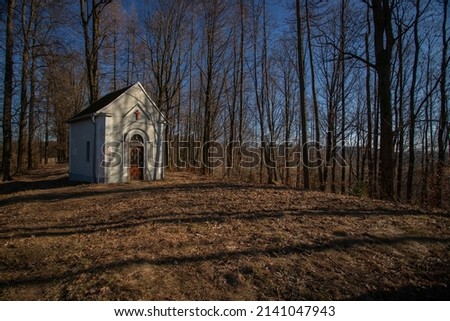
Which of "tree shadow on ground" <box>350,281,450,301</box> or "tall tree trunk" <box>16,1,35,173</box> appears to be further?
"tall tree trunk" <box>16,1,35,173</box>

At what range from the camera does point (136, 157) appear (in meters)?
16.2

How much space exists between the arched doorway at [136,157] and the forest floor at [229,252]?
785 centimetres

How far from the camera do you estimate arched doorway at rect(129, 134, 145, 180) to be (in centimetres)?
1603

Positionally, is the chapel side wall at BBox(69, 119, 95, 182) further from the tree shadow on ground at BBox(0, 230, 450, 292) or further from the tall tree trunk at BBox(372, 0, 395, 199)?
the tall tree trunk at BBox(372, 0, 395, 199)

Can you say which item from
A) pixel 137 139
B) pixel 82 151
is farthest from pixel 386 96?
pixel 82 151

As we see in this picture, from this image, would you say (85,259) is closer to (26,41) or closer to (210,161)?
(210,161)

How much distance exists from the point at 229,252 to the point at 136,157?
511 inches

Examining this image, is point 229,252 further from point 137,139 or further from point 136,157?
point 137,139

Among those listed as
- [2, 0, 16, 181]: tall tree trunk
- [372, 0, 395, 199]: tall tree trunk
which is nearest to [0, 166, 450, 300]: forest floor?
[372, 0, 395, 199]: tall tree trunk

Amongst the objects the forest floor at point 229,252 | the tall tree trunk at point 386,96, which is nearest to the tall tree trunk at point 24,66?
the forest floor at point 229,252

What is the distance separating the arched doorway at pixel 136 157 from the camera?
16031mm

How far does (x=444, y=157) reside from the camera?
15617 millimetres

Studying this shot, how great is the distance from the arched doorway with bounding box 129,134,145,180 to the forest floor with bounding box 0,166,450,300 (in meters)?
7.85

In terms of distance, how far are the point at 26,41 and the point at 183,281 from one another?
880 inches
